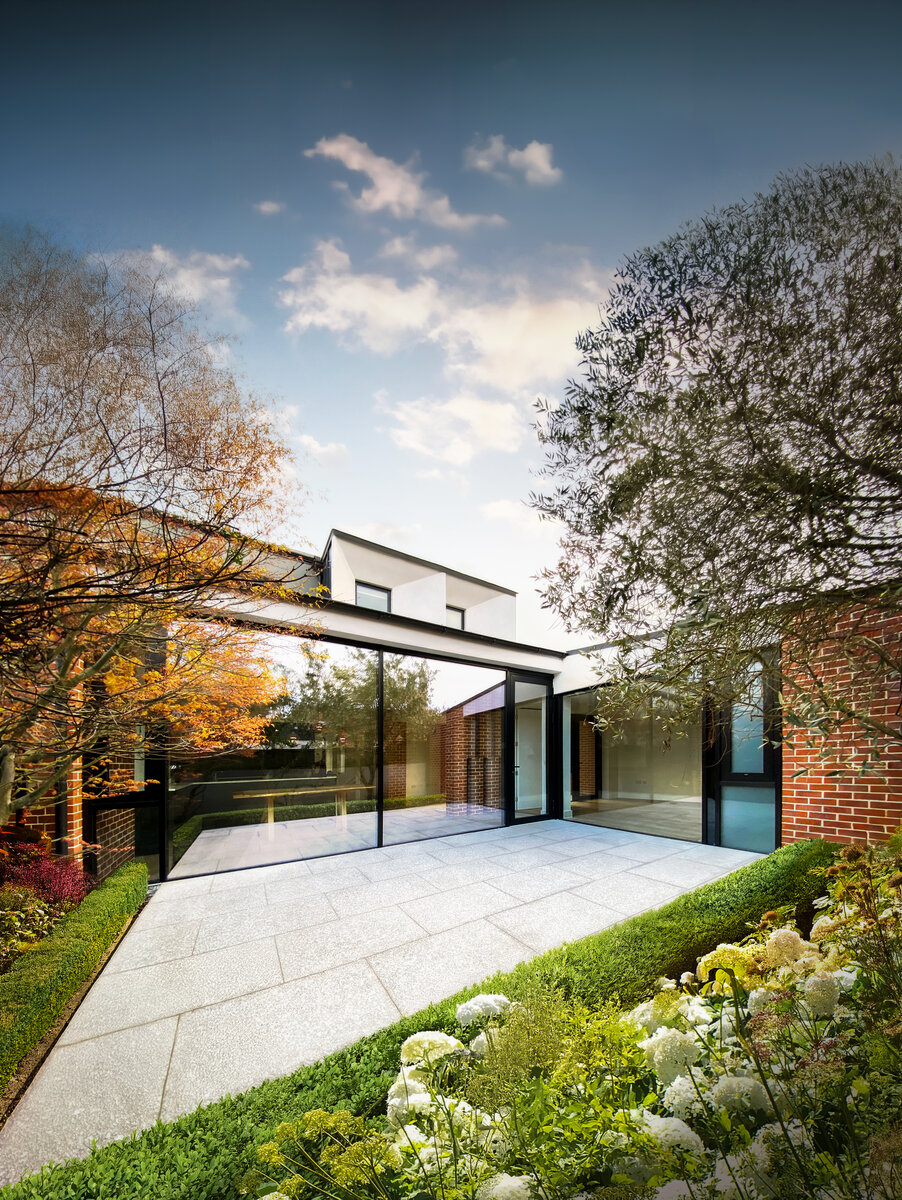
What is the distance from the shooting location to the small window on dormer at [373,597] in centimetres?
1262

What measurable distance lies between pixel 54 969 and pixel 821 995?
12.9 feet

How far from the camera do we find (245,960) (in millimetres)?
3936

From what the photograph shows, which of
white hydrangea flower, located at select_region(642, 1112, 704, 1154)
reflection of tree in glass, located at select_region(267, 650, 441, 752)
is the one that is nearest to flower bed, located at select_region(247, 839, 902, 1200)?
white hydrangea flower, located at select_region(642, 1112, 704, 1154)

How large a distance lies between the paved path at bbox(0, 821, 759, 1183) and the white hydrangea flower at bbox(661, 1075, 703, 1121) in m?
2.10

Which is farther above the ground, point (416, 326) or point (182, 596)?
point (416, 326)

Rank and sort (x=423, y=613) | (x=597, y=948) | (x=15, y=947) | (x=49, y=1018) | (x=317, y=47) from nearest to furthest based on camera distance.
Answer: (x=317, y=47) < (x=49, y=1018) < (x=597, y=948) < (x=15, y=947) < (x=423, y=613)

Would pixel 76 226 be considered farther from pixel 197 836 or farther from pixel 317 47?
pixel 197 836

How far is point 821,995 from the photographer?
162cm

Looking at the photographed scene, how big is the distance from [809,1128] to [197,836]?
21.2ft

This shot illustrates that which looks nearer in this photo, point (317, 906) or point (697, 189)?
point (697, 189)

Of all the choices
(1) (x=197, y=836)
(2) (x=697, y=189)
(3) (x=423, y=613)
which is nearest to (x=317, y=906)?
(1) (x=197, y=836)

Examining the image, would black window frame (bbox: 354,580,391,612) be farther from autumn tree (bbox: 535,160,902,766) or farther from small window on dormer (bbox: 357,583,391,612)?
autumn tree (bbox: 535,160,902,766)

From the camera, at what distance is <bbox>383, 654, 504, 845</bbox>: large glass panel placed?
7.80 meters

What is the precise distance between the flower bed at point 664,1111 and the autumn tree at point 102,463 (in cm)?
166
